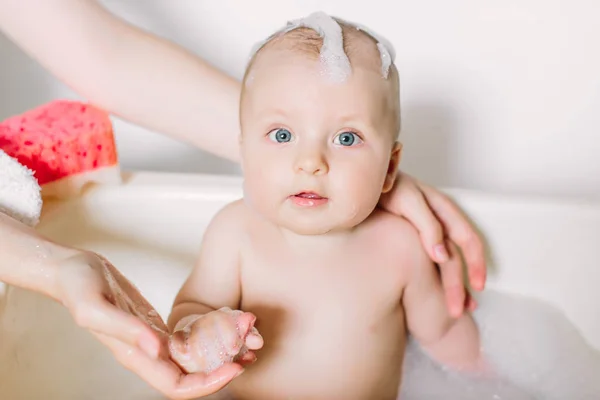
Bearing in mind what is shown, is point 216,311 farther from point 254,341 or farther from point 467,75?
point 467,75

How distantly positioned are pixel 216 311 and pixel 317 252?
0.63ft

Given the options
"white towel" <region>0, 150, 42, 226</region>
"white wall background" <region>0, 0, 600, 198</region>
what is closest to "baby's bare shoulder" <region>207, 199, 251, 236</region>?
"white towel" <region>0, 150, 42, 226</region>

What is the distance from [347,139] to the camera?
821 millimetres

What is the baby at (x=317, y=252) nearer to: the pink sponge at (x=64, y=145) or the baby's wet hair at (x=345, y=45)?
the baby's wet hair at (x=345, y=45)

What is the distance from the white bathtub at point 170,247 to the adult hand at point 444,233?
8cm

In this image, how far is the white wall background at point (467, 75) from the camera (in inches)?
57.6

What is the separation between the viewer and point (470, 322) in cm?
105

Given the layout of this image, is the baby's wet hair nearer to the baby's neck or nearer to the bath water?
the baby's neck

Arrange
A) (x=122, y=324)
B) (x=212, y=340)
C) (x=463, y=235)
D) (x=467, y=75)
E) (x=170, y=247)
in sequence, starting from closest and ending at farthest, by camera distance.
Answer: (x=122, y=324)
(x=212, y=340)
(x=463, y=235)
(x=170, y=247)
(x=467, y=75)

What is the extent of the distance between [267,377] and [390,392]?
18 cm

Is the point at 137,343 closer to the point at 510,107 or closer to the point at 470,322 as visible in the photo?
the point at 470,322

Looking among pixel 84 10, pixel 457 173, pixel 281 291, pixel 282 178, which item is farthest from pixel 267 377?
pixel 457 173

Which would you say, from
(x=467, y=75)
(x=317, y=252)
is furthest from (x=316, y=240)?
(x=467, y=75)

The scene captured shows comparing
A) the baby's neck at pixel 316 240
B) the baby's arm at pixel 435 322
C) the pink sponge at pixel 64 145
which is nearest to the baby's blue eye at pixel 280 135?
the baby's neck at pixel 316 240
